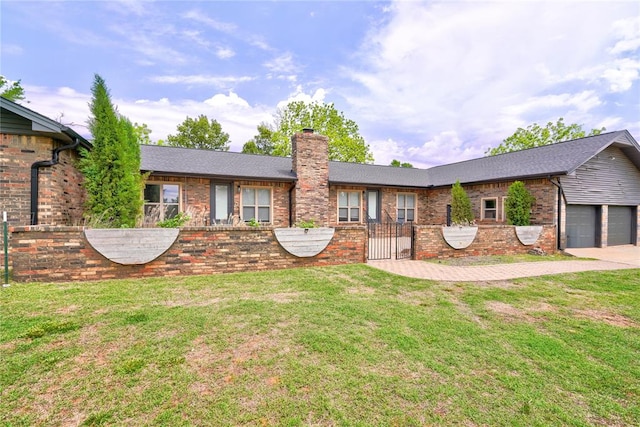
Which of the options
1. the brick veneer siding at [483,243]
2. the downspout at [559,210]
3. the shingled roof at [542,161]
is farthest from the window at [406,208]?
the downspout at [559,210]

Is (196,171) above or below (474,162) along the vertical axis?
below

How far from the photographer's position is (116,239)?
5672 mm

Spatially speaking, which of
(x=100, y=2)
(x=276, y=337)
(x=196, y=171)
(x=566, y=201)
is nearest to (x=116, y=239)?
(x=276, y=337)

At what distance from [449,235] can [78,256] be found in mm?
9983

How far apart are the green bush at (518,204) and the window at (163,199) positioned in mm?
14639

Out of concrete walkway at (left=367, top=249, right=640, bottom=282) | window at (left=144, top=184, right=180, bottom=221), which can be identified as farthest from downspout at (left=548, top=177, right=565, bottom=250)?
window at (left=144, top=184, right=180, bottom=221)

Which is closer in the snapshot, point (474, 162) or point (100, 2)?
point (100, 2)

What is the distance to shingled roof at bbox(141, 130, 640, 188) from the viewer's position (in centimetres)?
1192

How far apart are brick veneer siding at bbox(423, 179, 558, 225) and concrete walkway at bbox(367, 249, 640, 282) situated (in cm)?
372

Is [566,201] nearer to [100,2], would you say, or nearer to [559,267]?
[559,267]

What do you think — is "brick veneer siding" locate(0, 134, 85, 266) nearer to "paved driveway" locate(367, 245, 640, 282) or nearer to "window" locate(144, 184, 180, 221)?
"window" locate(144, 184, 180, 221)

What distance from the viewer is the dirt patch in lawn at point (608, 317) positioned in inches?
159

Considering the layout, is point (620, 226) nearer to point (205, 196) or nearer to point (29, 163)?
point (205, 196)

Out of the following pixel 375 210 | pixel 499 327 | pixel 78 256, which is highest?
pixel 375 210
